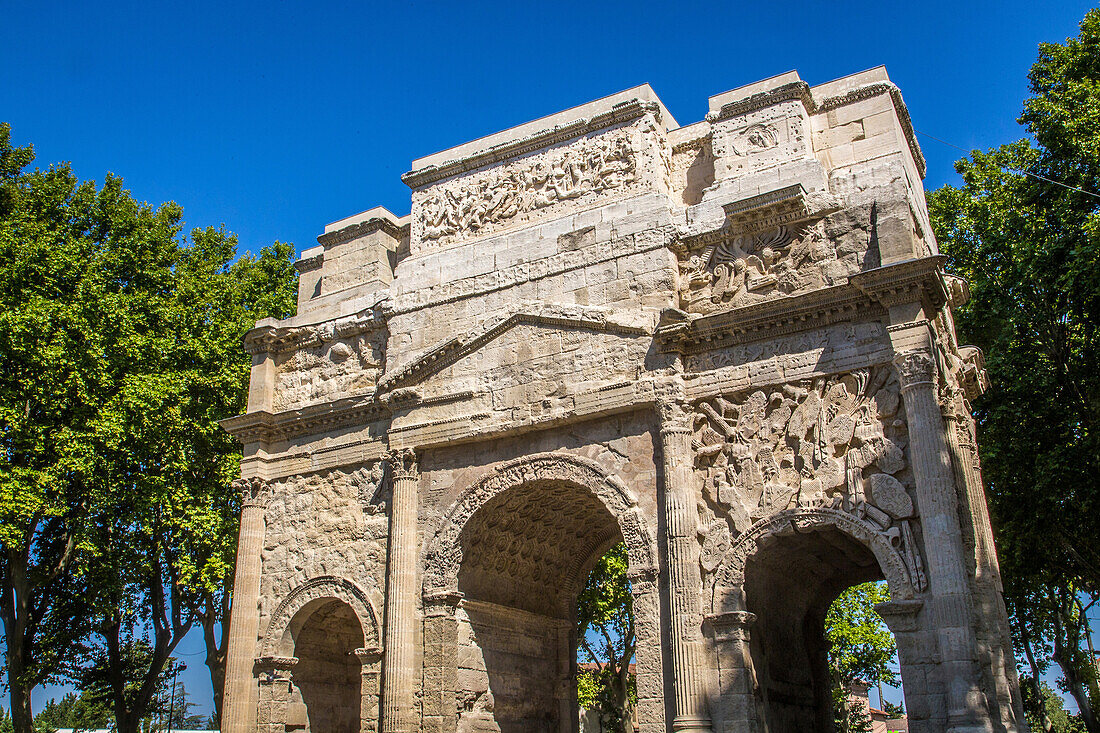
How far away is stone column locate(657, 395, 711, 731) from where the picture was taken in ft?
37.7

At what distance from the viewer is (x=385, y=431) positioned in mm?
15312

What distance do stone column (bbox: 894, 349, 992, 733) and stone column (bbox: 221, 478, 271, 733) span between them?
10.1 metres

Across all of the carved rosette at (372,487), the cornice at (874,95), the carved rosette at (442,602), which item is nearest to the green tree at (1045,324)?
the cornice at (874,95)

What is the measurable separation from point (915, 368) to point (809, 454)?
1668 millimetres

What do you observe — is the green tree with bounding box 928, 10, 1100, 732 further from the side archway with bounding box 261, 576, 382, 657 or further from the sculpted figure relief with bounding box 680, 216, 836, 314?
the side archway with bounding box 261, 576, 382, 657

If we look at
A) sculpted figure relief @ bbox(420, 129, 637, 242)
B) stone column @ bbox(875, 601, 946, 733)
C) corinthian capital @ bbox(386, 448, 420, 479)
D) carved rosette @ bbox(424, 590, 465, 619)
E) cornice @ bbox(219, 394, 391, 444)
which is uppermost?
sculpted figure relief @ bbox(420, 129, 637, 242)

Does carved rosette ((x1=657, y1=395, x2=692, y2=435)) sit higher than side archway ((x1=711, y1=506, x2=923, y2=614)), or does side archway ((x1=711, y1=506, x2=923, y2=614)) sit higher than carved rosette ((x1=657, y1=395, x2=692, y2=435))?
carved rosette ((x1=657, y1=395, x2=692, y2=435))

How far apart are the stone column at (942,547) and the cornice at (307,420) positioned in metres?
8.00

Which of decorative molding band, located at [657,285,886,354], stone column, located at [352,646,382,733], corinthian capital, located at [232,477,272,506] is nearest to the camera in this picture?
decorative molding band, located at [657,285,886,354]

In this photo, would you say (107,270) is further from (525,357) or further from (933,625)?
(933,625)

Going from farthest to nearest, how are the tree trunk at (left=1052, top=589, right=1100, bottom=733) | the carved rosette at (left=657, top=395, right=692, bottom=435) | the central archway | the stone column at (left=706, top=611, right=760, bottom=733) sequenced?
1. the tree trunk at (left=1052, top=589, right=1100, bottom=733)
2. the central archway
3. the carved rosette at (left=657, top=395, right=692, bottom=435)
4. the stone column at (left=706, top=611, right=760, bottom=733)

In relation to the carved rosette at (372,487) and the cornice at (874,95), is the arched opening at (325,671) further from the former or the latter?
the cornice at (874,95)

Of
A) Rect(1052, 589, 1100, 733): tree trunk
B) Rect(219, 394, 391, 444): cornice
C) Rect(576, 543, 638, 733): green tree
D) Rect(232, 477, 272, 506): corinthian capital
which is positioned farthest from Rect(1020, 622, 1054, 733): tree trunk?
Rect(232, 477, 272, 506): corinthian capital

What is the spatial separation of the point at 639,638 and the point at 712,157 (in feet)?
23.3
